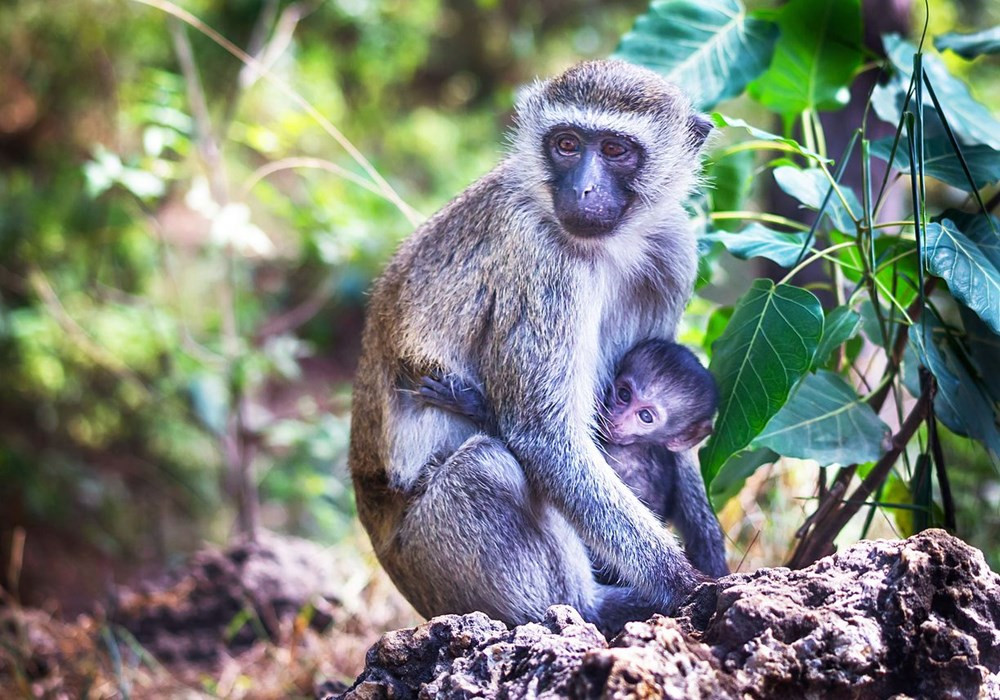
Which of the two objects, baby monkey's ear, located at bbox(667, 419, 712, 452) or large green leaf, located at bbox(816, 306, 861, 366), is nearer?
large green leaf, located at bbox(816, 306, 861, 366)

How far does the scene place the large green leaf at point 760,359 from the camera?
3.22 meters

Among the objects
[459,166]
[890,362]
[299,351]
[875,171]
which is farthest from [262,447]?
[890,362]

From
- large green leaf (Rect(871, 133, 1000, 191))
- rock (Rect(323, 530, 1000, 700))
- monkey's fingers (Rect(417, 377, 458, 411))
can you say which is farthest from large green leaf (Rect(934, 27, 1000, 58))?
monkey's fingers (Rect(417, 377, 458, 411))

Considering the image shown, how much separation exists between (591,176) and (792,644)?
1913 mm

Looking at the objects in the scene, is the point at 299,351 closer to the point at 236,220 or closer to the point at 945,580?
the point at 236,220

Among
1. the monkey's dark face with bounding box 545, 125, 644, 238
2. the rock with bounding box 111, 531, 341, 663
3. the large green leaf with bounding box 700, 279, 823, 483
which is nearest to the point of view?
the large green leaf with bounding box 700, 279, 823, 483

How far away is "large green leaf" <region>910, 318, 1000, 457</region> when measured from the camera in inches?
129

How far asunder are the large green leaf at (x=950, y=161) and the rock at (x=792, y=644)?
157 centimetres

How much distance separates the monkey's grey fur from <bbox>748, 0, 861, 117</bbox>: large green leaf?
22.6 inches

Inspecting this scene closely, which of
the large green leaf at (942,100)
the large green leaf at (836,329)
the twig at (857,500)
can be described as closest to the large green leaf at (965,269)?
the large green leaf at (836,329)

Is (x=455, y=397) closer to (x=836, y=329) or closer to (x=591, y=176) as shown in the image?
(x=591, y=176)

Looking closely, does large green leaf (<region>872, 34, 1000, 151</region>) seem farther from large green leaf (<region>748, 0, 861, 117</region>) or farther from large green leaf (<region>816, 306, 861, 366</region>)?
large green leaf (<region>816, 306, 861, 366</region>)

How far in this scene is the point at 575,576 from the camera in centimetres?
363

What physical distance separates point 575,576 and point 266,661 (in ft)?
7.74
